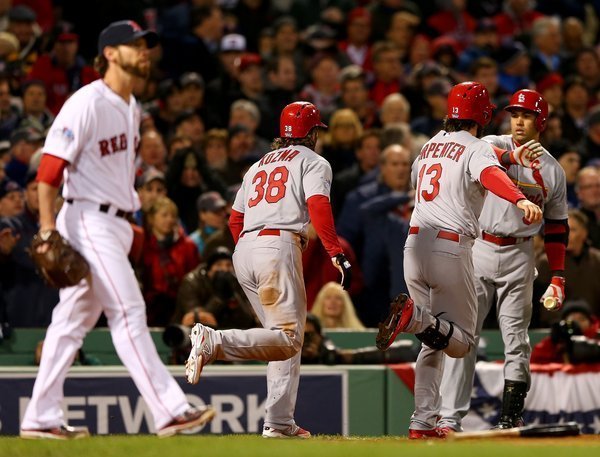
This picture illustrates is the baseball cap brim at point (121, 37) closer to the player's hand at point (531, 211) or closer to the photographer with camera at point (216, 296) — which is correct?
the player's hand at point (531, 211)

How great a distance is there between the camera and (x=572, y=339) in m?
11.0

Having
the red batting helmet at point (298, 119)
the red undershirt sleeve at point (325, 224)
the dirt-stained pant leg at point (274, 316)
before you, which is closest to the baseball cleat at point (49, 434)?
the dirt-stained pant leg at point (274, 316)

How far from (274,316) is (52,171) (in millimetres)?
1933

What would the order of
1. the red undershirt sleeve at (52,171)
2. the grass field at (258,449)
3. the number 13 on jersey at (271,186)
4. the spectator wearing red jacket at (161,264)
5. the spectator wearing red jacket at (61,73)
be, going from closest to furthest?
the grass field at (258,449), the red undershirt sleeve at (52,171), the number 13 on jersey at (271,186), the spectator wearing red jacket at (161,264), the spectator wearing red jacket at (61,73)

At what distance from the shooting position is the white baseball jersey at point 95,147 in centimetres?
727

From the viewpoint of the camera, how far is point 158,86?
51.3 ft

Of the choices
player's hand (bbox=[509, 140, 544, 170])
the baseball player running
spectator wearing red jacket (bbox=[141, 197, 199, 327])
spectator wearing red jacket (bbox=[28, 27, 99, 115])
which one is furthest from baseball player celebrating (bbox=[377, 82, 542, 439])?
spectator wearing red jacket (bbox=[28, 27, 99, 115])

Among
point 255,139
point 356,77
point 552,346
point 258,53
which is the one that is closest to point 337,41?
point 258,53

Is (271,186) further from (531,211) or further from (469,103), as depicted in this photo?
(531,211)

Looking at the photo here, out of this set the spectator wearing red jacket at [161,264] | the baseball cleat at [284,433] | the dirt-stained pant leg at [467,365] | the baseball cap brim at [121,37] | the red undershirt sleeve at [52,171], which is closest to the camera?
the red undershirt sleeve at [52,171]

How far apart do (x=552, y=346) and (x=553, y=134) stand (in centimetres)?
409

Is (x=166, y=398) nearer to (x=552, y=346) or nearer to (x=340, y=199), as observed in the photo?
(x=552, y=346)

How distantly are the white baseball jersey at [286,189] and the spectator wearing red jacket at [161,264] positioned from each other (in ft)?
10.6

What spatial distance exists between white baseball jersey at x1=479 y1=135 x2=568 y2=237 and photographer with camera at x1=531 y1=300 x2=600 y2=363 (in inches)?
79.5
